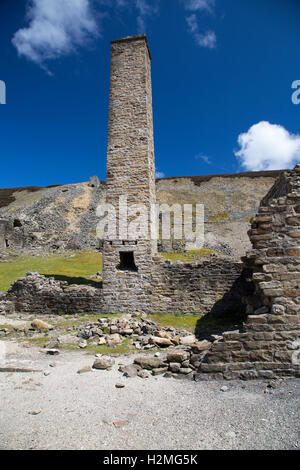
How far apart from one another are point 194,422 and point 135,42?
14743 mm

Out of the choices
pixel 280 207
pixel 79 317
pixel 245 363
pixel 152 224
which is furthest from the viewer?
pixel 152 224

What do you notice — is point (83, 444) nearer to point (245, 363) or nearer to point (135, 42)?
point (245, 363)

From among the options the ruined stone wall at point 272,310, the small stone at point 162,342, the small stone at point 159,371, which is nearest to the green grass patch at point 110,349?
the small stone at point 162,342

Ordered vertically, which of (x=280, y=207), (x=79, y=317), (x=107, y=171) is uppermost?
(x=107, y=171)

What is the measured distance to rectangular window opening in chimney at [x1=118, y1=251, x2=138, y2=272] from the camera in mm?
11117

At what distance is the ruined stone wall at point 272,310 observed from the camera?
4.67 meters

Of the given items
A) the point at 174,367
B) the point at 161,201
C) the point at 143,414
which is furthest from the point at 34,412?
the point at 161,201

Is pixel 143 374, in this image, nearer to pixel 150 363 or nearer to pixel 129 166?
pixel 150 363

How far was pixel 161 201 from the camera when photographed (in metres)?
45.6


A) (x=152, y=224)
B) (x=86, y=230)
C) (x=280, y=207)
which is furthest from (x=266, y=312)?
(x=86, y=230)

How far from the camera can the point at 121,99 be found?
1207 centimetres

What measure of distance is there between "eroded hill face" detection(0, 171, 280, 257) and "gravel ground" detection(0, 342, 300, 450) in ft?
71.5

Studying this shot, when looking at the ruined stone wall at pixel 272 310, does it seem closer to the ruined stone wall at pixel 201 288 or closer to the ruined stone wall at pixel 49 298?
the ruined stone wall at pixel 201 288

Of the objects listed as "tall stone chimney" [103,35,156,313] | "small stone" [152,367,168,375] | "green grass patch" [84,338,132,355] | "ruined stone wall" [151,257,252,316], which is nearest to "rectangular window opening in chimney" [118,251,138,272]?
"tall stone chimney" [103,35,156,313]
